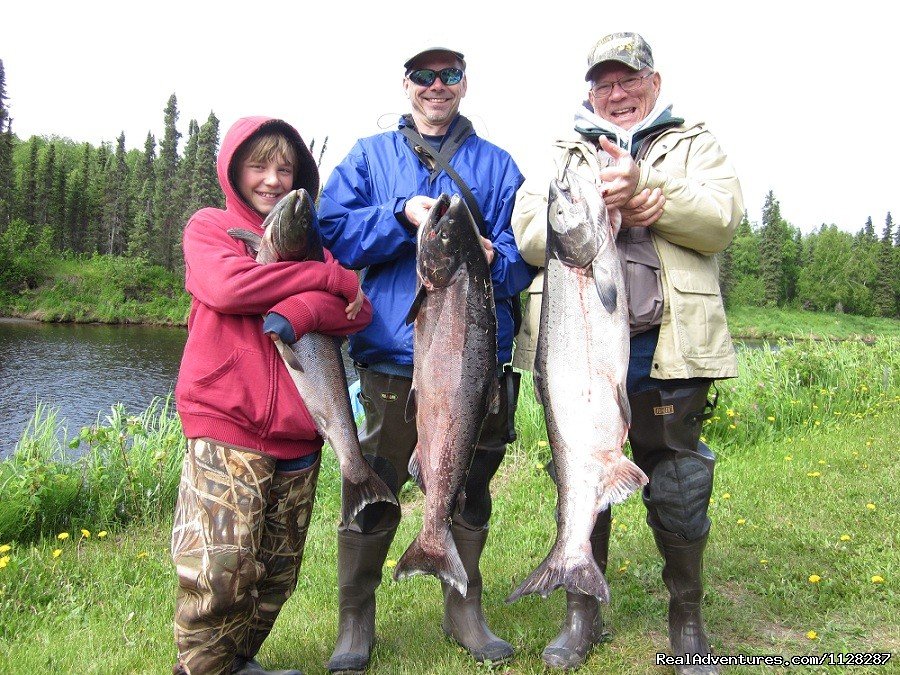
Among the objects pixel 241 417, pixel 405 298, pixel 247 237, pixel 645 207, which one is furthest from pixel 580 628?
pixel 247 237

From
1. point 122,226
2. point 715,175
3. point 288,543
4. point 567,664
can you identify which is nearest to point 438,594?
point 567,664

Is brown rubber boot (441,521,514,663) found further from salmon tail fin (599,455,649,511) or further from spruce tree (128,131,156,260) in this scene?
spruce tree (128,131,156,260)

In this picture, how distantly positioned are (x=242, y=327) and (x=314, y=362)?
1.18ft

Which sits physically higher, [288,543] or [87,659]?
[288,543]

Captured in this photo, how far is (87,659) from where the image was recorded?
146 inches

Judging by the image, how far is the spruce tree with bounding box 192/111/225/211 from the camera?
56.3 m

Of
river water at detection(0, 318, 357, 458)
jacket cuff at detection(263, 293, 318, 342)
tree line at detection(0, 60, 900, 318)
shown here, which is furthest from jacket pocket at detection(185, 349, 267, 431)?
tree line at detection(0, 60, 900, 318)

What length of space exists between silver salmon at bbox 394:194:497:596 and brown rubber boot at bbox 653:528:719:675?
3.66 ft

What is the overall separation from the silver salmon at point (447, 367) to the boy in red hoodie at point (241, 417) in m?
0.44

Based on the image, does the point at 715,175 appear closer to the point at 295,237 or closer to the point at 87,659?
the point at 295,237

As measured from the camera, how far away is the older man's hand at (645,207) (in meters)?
3.07

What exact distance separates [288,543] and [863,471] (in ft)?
19.6

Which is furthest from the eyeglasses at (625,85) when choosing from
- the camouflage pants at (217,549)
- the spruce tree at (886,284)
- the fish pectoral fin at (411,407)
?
the spruce tree at (886,284)

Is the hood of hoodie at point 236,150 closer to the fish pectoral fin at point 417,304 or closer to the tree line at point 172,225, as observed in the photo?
the fish pectoral fin at point 417,304
